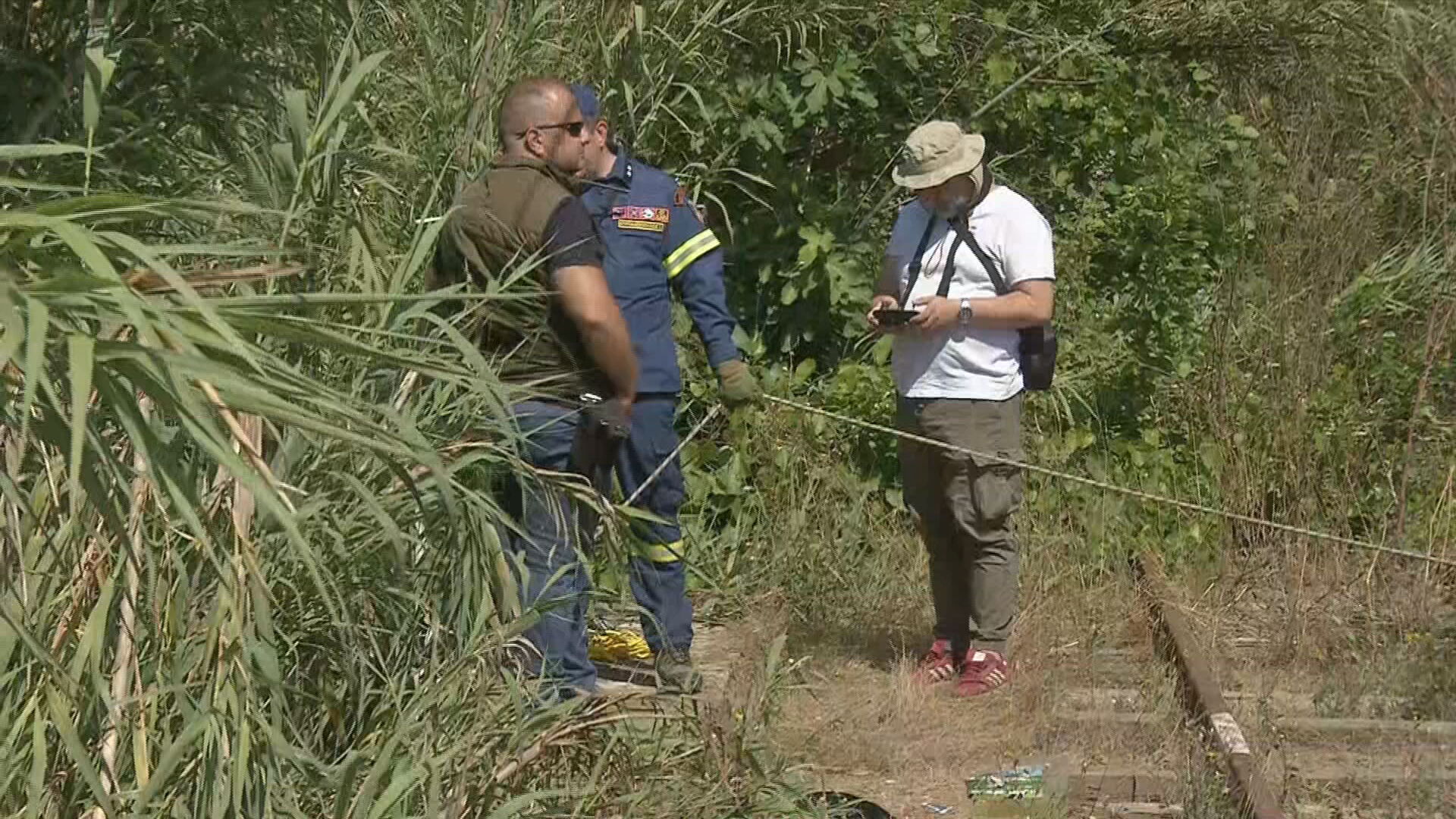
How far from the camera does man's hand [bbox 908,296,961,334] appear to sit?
695cm

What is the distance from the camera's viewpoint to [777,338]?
9789 millimetres

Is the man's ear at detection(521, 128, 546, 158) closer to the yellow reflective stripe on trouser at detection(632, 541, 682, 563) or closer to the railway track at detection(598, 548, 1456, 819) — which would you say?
the yellow reflective stripe on trouser at detection(632, 541, 682, 563)

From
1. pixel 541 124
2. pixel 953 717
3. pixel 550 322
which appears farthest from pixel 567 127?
pixel 953 717

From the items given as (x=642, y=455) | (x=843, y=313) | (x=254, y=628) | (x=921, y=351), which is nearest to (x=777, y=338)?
(x=843, y=313)

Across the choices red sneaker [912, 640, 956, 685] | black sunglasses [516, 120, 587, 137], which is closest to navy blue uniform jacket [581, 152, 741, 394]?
black sunglasses [516, 120, 587, 137]

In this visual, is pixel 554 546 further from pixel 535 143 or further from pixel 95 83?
pixel 95 83

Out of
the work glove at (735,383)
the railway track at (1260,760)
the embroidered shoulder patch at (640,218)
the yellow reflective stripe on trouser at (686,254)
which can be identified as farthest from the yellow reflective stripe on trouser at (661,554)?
the railway track at (1260,760)

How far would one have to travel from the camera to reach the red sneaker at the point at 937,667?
7.40 m

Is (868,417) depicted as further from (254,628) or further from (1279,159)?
(254,628)

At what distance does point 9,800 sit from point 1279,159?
27.0 feet

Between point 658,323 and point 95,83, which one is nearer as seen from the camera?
point 95,83

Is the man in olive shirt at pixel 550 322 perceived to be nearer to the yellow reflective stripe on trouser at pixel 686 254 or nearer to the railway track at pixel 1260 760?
the yellow reflective stripe on trouser at pixel 686 254

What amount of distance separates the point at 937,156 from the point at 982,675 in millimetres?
1803

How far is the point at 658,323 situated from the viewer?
6656 mm
